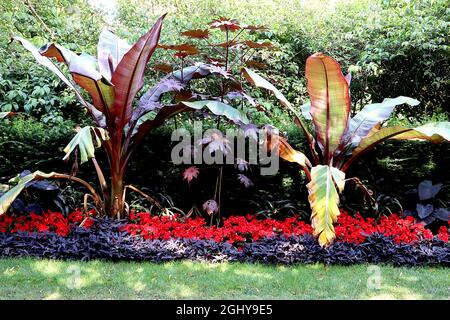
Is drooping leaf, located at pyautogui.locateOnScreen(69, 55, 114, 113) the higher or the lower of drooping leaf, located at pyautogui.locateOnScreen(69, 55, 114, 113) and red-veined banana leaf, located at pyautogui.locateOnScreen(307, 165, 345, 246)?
the higher

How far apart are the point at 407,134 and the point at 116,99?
2832 mm

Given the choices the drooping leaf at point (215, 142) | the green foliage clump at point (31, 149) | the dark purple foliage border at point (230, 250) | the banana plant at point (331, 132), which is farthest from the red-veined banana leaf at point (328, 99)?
the green foliage clump at point (31, 149)

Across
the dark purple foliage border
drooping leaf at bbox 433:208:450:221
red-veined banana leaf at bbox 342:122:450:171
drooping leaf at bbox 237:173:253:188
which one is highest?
red-veined banana leaf at bbox 342:122:450:171

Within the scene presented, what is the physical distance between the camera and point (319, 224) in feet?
12.9

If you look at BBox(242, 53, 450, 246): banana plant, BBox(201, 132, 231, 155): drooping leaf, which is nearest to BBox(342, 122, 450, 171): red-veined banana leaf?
BBox(242, 53, 450, 246): banana plant

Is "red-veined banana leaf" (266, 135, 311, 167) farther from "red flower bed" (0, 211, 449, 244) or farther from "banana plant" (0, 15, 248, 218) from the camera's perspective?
"red flower bed" (0, 211, 449, 244)

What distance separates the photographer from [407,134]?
15.5ft

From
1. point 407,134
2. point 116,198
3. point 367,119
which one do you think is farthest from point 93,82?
point 407,134

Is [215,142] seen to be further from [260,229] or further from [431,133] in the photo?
[431,133]

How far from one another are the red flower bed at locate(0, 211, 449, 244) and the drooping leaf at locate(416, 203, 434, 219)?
0.13 metres

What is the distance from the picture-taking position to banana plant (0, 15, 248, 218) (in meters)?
4.43
